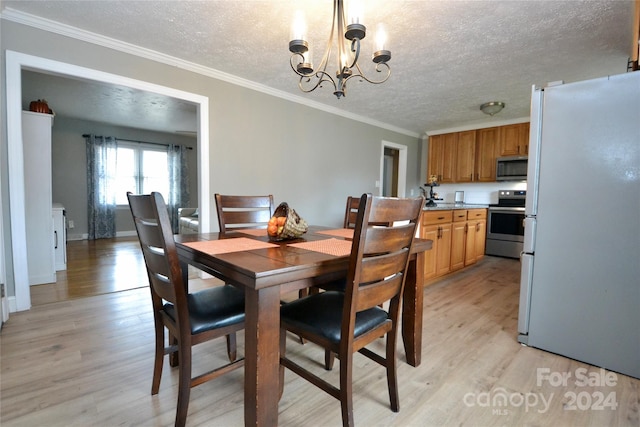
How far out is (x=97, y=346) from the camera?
5.88ft

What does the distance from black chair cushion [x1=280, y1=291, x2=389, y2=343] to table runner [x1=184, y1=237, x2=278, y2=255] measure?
1.05 ft

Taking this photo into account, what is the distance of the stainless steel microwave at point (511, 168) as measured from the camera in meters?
4.38

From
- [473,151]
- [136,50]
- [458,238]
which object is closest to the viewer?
[136,50]

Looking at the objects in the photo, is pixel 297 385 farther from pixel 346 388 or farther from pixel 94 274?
pixel 94 274

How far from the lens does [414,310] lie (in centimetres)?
167

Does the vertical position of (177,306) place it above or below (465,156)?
below

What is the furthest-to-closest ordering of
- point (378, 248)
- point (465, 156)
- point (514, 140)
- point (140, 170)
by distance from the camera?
point (140, 170) < point (465, 156) < point (514, 140) < point (378, 248)

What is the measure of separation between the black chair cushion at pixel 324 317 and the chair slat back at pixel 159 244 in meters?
0.46

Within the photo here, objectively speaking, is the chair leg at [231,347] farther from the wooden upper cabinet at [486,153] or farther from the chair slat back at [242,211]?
the wooden upper cabinet at [486,153]

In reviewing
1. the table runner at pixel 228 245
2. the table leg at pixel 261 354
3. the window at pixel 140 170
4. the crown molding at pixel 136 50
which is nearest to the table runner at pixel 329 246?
the table runner at pixel 228 245

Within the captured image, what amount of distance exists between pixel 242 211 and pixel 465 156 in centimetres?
444

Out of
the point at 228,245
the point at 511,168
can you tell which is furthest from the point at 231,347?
the point at 511,168

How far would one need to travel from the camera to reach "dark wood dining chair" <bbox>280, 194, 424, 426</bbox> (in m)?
1.02

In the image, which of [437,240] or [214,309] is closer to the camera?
[214,309]
